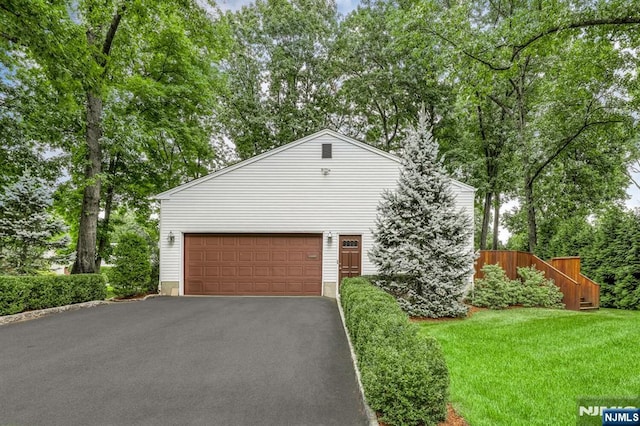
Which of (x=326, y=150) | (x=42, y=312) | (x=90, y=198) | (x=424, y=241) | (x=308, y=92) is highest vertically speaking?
(x=308, y=92)

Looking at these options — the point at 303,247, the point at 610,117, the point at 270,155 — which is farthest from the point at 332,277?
the point at 610,117

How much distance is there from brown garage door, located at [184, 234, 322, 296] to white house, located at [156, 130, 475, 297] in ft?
0.11

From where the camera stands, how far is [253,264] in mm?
11070

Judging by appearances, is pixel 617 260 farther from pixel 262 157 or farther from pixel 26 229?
pixel 26 229

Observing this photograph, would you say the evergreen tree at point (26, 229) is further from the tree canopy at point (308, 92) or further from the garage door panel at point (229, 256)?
the garage door panel at point (229, 256)

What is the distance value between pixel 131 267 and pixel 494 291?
11.5 meters

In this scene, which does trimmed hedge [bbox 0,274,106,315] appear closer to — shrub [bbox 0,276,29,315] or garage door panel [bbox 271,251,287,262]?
shrub [bbox 0,276,29,315]

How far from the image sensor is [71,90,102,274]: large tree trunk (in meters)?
10.1

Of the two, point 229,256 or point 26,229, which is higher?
point 26,229

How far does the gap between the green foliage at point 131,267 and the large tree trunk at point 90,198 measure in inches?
31.1

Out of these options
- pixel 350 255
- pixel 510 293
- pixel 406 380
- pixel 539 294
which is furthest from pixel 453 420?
pixel 350 255

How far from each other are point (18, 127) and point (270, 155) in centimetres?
762

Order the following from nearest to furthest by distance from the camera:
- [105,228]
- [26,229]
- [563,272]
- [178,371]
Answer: [178,371]
[26,229]
[563,272]
[105,228]

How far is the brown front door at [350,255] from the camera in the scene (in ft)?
36.4
